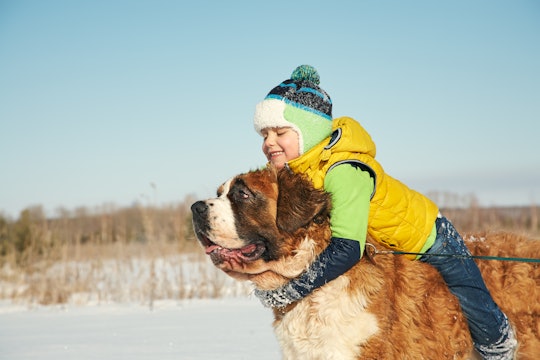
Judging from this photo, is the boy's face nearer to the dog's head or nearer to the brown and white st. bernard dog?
the brown and white st. bernard dog

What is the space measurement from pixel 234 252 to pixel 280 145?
811mm

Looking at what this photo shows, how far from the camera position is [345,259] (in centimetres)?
280

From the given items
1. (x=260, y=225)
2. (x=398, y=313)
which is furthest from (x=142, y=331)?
(x=398, y=313)

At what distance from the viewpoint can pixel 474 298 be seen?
298cm

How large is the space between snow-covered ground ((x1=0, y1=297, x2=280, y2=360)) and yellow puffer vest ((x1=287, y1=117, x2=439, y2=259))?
264 centimetres

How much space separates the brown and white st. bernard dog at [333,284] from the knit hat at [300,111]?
0.34m

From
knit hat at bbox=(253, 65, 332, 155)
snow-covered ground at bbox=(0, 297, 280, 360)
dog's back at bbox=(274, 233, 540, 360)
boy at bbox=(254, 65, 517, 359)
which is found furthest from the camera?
snow-covered ground at bbox=(0, 297, 280, 360)

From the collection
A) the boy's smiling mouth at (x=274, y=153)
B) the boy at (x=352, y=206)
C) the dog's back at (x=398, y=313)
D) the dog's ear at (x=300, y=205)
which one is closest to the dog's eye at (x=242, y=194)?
the dog's ear at (x=300, y=205)

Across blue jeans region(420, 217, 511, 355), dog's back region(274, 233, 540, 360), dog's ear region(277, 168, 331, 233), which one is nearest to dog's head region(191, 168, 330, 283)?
dog's ear region(277, 168, 331, 233)

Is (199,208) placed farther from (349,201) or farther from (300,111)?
(300,111)

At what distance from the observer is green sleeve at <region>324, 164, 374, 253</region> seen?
2859 mm

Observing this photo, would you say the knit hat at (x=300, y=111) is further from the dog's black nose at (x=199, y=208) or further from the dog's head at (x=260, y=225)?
the dog's black nose at (x=199, y=208)

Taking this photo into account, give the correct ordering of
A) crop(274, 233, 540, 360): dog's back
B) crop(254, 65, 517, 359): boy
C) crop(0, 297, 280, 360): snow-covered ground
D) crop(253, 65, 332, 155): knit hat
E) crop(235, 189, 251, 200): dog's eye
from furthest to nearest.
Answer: crop(0, 297, 280, 360): snow-covered ground
crop(253, 65, 332, 155): knit hat
crop(235, 189, 251, 200): dog's eye
crop(254, 65, 517, 359): boy
crop(274, 233, 540, 360): dog's back

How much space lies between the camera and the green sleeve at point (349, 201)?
2.86 meters
